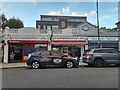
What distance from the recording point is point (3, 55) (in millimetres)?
25062

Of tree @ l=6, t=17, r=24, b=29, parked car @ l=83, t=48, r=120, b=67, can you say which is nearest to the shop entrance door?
parked car @ l=83, t=48, r=120, b=67

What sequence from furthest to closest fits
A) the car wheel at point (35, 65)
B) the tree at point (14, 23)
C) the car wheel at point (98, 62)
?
the tree at point (14, 23) < the car wheel at point (98, 62) < the car wheel at point (35, 65)

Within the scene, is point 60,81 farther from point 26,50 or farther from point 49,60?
point 26,50

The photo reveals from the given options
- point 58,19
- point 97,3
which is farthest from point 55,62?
point 58,19

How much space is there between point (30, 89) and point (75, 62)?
10.9m

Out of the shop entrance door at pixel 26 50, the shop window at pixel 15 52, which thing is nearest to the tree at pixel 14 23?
the shop window at pixel 15 52

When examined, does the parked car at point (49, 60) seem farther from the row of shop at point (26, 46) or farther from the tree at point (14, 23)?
the tree at point (14, 23)

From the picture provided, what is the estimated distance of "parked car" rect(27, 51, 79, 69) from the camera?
1877cm

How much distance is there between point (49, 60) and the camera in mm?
18812

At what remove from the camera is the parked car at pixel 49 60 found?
18766 mm

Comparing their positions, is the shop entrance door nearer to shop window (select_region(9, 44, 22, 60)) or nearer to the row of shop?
the row of shop

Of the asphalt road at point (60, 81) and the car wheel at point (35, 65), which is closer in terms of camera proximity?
the asphalt road at point (60, 81)

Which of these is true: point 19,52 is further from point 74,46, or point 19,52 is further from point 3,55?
point 74,46

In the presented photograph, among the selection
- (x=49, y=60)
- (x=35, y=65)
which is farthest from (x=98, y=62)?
(x=35, y=65)
